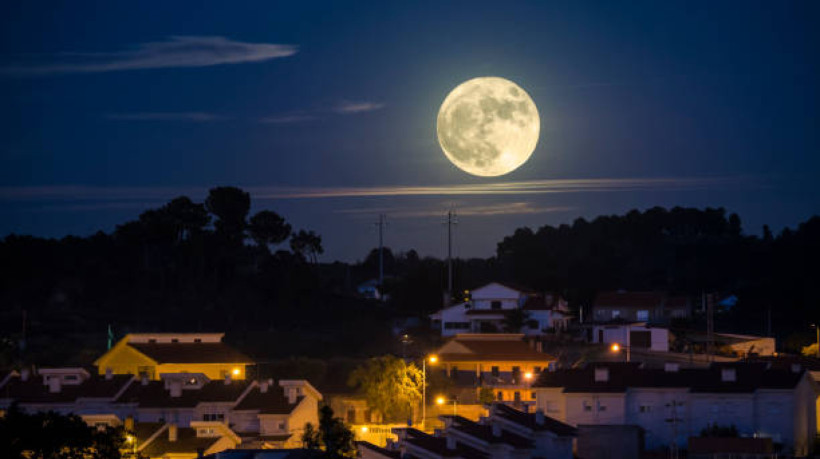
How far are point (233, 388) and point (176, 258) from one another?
34.2 m

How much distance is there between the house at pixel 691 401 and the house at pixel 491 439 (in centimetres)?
329

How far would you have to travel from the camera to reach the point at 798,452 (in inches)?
1780

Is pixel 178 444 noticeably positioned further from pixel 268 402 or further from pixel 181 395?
pixel 181 395

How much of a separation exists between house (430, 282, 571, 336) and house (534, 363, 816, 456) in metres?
19.5

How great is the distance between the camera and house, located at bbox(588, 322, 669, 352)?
6353 centimetres

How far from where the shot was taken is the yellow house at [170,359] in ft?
185

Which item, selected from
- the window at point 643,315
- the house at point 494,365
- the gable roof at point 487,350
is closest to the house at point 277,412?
the house at point 494,365

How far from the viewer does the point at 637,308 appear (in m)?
73.6

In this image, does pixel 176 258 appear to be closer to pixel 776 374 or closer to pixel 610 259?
pixel 610 259

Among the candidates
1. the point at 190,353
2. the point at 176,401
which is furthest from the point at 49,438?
the point at 190,353

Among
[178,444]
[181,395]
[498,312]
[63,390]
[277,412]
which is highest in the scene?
[498,312]

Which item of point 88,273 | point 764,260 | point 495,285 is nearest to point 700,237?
point 764,260

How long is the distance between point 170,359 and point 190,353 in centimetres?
105

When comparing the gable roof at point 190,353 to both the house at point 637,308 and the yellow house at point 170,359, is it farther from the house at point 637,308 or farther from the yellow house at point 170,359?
the house at point 637,308
